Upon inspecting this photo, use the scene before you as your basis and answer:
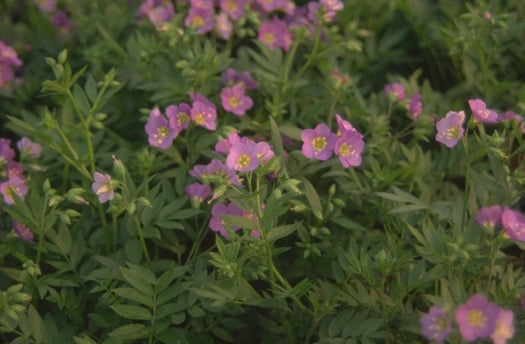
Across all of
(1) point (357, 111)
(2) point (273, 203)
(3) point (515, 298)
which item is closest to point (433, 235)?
(3) point (515, 298)

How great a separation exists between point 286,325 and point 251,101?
938 mm

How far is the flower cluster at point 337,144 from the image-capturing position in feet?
6.70

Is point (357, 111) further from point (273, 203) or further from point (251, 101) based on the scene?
point (273, 203)

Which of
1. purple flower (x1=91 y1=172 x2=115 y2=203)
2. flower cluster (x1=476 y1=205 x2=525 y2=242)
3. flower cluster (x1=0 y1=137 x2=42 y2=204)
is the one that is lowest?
flower cluster (x1=0 y1=137 x2=42 y2=204)

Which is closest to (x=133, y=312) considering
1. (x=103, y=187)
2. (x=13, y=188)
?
(x=103, y=187)

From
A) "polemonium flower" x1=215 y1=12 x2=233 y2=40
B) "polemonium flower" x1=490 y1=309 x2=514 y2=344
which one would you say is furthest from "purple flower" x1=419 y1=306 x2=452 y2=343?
"polemonium flower" x1=215 y1=12 x2=233 y2=40

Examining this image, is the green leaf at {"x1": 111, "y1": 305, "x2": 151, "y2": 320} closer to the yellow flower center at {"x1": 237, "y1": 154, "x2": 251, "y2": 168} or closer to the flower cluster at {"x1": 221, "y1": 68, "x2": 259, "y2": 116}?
the yellow flower center at {"x1": 237, "y1": 154, "x2": 251, "y2": 168}

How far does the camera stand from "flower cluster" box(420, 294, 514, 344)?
1.52 meters

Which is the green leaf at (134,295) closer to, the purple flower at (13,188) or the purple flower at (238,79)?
the purple flower at (13,188)

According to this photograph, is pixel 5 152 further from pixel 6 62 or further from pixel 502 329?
pixel 502 329

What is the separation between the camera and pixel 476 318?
154cm

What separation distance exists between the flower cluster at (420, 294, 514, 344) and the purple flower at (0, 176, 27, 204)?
135 cm

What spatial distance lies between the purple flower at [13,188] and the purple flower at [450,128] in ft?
4.36

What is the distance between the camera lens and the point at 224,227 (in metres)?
1.95
